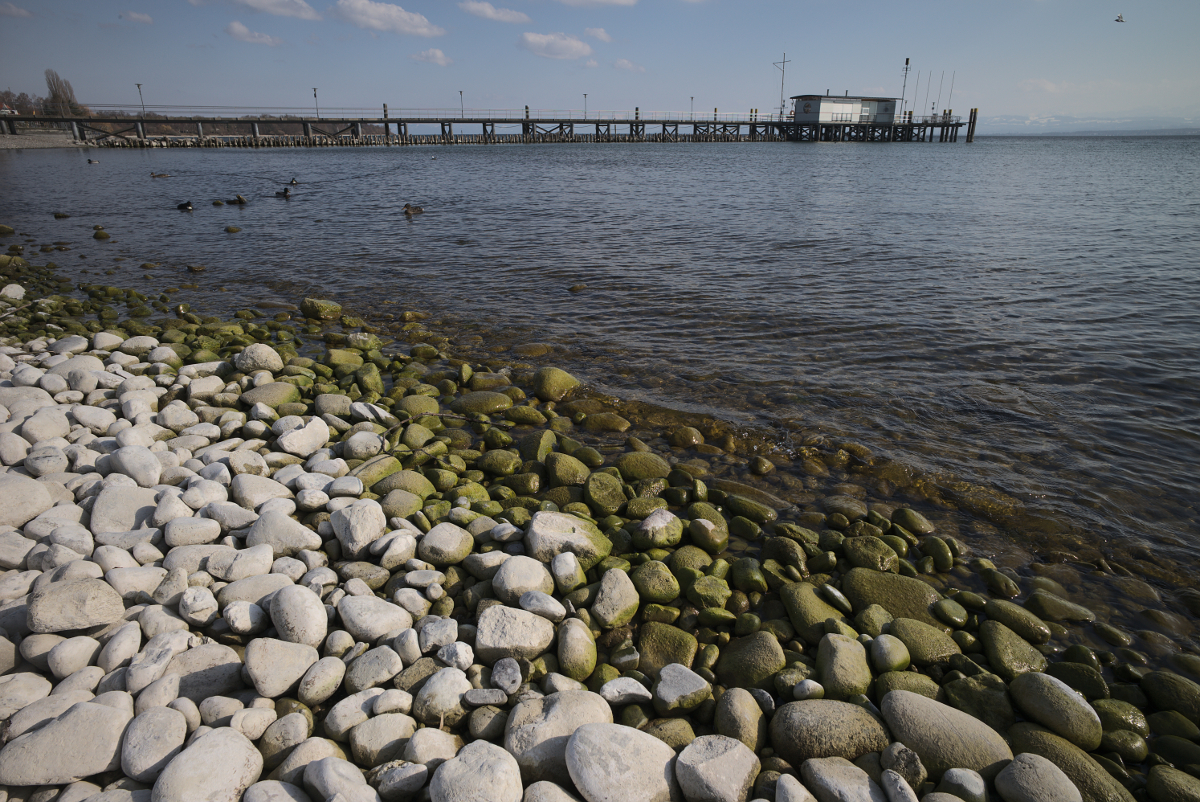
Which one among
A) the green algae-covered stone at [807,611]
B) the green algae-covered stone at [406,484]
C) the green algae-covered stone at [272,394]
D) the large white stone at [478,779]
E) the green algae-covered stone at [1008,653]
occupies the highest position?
the green algae-covered stone at [272,394]

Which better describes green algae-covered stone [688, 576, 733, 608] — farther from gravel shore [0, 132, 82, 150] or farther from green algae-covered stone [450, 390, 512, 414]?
gravel shore [0, 132, 82, 150]

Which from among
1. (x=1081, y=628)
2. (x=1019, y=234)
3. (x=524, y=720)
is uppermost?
(x=1019, y=234)

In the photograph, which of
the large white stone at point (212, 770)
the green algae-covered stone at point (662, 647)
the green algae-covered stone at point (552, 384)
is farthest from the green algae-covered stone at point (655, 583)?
the green algae-covered stone at point (552, 384)

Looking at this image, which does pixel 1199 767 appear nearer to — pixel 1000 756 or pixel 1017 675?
pixel 1017 675

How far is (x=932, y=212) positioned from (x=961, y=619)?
21.9 metres

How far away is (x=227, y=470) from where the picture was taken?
4.74 m

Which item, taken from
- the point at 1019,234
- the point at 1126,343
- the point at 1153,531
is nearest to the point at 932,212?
the point at 1019,234

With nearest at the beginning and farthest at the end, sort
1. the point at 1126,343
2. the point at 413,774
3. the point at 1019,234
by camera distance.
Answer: the point at 413,774, the point at 1126,343, the point at 1019,234

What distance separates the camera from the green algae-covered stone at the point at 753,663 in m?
3.31

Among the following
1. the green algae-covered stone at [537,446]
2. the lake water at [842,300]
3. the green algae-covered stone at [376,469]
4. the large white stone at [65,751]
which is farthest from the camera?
the lake water at [842,300]

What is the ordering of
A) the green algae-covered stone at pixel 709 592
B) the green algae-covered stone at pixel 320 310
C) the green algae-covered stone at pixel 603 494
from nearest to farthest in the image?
the green algae-covered stone at pixel 709 592
the green algae-covered stone at pixel 603 494
the green algae-covered stone at pixel 320 310

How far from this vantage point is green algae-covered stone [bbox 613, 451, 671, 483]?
213 inches

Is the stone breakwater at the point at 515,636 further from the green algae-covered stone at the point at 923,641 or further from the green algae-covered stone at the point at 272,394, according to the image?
the green algae-covered stone at the point at 272,394

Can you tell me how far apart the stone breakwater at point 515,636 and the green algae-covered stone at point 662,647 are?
1 centimetres
